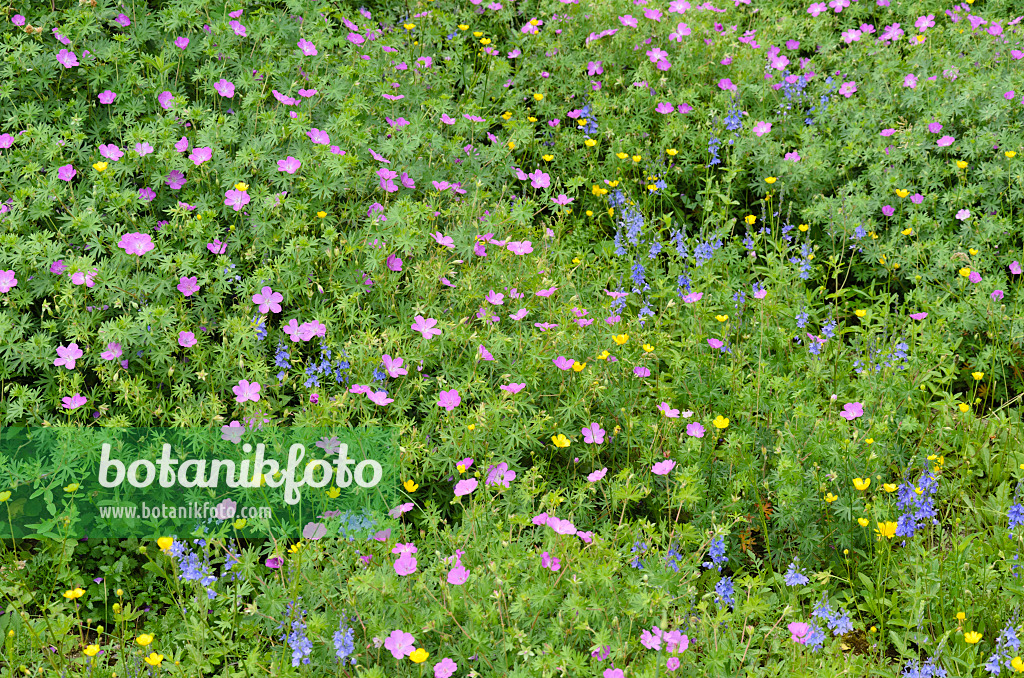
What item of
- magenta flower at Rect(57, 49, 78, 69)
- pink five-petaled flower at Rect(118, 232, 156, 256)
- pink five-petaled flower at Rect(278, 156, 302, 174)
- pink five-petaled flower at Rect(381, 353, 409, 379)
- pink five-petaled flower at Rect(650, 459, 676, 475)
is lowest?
pink five-petaled flower at Rect(381, 353, 409, 379)

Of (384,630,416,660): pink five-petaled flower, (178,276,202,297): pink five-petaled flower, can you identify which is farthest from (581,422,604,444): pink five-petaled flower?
(178,276,202,297): pink five-petaled flower

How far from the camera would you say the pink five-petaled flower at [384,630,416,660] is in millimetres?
2152

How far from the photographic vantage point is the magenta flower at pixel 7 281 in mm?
3027

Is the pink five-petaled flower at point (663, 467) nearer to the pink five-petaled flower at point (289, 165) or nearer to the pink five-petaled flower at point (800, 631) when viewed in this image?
the pink five-petaled flower at point (800, 631)

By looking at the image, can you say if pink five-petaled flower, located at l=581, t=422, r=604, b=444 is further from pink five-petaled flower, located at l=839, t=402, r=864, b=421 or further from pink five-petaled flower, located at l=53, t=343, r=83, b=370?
pink five-petaled flower, located at l=53, t=343, r=83, b=370

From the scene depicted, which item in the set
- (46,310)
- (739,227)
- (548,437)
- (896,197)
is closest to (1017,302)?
(896,197)

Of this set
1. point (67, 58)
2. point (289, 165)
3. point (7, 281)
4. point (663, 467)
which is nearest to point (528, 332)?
point (663, 467)

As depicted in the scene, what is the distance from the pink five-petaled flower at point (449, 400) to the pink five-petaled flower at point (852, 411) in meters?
1.24

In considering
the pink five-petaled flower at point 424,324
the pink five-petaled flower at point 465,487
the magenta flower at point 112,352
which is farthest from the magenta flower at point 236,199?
the pink five-petaled flower at point 465,487

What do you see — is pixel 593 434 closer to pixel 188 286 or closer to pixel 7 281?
pixel 188 286

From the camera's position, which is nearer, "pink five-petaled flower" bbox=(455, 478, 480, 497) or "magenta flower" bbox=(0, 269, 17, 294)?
"pink five-petaled flower" bbox=(455, 478, 480, 497)

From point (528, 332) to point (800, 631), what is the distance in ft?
4.66

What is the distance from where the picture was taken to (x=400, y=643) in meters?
2.16

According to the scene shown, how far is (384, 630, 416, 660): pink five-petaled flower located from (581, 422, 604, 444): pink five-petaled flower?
93 centimetres
